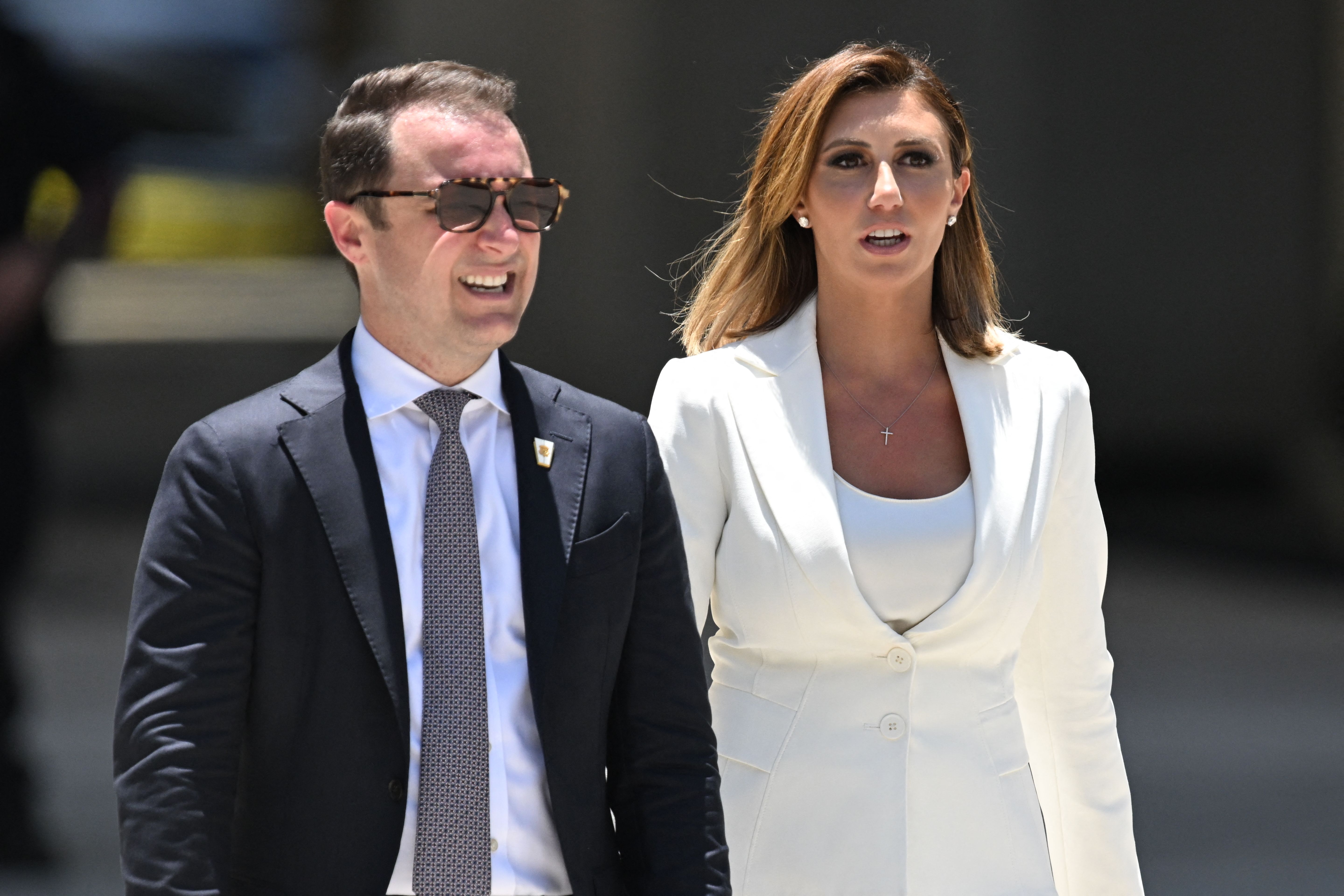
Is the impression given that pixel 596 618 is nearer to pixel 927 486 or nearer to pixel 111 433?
pixel 927 486

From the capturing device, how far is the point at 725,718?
2.82m

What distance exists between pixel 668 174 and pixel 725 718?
8.02 feet

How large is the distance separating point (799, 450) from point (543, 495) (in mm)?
861

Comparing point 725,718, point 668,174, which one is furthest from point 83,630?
point 725,718

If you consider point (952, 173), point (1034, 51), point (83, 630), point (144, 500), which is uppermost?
point (1034, 51)

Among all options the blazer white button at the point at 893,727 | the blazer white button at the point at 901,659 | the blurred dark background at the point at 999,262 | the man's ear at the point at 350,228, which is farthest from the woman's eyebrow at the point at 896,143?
the blurred dark background at the point at 999,262

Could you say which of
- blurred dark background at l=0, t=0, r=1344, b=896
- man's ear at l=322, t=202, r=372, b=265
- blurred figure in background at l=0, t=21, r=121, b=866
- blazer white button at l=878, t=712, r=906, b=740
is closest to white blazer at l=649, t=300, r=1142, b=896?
blazer white button at l=878, t=712, r=906, b=740

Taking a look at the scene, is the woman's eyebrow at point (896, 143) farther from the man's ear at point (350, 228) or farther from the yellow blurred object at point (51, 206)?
the yellow blurred object at point (51, 206)

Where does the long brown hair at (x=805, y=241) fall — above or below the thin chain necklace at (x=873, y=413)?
above

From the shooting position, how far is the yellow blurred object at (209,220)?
15.6 feet

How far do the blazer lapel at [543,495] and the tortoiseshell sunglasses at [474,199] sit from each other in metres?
0.22

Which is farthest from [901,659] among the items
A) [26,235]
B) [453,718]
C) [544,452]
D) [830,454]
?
[26,235]

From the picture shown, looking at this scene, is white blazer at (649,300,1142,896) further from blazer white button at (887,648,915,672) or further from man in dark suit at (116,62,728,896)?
man in dark suit at (116,62,728,896)

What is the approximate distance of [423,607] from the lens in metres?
2.00
